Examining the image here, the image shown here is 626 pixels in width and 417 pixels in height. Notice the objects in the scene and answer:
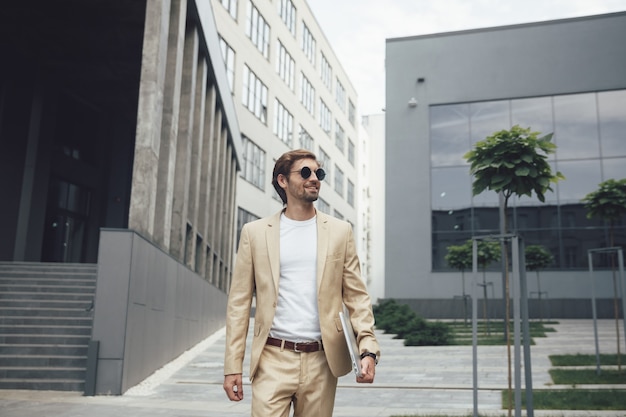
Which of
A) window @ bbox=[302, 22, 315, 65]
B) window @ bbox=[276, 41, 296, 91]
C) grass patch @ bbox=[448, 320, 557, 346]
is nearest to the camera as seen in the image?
grass patch @ bbox=[448, 320, 557, 346]

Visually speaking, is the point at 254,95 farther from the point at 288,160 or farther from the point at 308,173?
the point at 308,173

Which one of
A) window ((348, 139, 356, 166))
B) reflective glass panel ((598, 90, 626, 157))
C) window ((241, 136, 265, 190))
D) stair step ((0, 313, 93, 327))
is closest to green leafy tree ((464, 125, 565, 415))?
stair step ((0, 313, 93, 327))

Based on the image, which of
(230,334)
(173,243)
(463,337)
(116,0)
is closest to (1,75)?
(116,0)

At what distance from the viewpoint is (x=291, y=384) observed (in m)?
3.15

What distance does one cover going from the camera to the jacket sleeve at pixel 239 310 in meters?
3.28

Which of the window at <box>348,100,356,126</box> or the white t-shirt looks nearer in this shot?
the white t-shirt

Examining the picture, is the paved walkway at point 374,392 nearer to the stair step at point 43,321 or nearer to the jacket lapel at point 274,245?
the stair step at point 43,321

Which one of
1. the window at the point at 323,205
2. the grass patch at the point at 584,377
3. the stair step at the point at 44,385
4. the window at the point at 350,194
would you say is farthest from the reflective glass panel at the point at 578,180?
the window at the point at 350,194

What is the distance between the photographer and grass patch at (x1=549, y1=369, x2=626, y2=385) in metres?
10.9

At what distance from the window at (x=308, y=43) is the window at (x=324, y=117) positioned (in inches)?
158

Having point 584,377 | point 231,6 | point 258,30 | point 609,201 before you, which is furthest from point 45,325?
point 258,30

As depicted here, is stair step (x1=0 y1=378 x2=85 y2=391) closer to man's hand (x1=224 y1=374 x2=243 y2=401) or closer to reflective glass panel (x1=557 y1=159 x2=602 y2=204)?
man's hand (x1=224 y1=374 x2=243 y2=401)

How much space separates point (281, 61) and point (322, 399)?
133 feet

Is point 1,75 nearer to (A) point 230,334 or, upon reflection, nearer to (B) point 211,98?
(B) point 211,98
